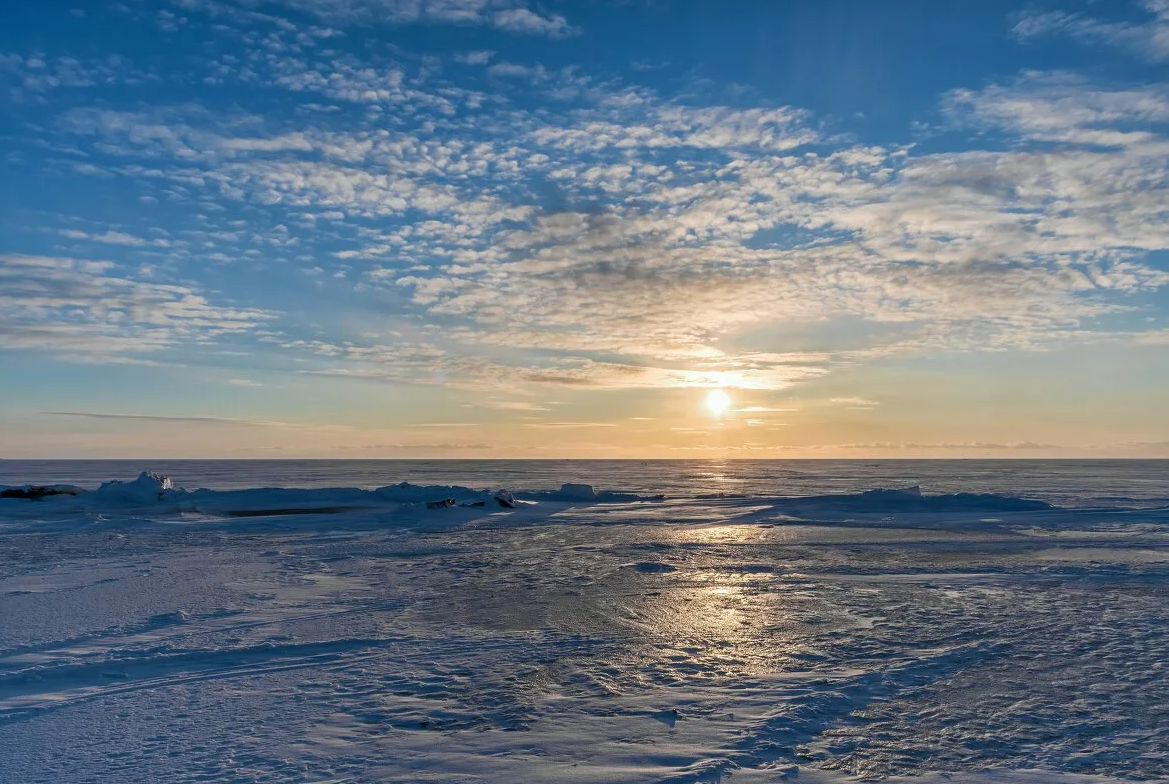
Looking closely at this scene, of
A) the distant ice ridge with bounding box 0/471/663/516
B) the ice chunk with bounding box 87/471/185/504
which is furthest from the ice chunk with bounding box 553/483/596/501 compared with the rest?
the ice chunk with bounding box 87/471/185/504

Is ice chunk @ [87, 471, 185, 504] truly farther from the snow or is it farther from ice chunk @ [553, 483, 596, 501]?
ice chunk @ [553, 483, 596, 501]

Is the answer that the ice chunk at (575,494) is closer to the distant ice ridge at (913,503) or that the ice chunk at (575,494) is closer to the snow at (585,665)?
the distant ice ridge at (913,503)

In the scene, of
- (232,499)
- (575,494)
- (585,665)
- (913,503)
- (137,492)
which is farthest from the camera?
(575,494)

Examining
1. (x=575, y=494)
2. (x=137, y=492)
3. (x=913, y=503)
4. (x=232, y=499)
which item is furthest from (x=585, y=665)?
(x=575, y=494)

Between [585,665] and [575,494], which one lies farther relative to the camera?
[575,494]

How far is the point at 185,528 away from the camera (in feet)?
82.3

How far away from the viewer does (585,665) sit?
8281 millimetres

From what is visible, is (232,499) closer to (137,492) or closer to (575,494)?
(137,492)

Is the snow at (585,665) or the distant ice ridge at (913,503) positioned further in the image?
the distant ice ridge at (913,503)

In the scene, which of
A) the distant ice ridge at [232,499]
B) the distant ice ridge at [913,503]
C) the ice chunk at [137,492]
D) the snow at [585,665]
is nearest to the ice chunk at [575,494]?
the distant ice ridge at [232,499]

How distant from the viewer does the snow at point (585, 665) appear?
18.7ft

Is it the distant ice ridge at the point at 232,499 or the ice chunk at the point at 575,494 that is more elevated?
the distant ice ridge at the point at 232,499

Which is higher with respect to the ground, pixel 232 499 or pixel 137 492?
pixel 137 492

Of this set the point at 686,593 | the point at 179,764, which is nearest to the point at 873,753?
the point at 179,764
